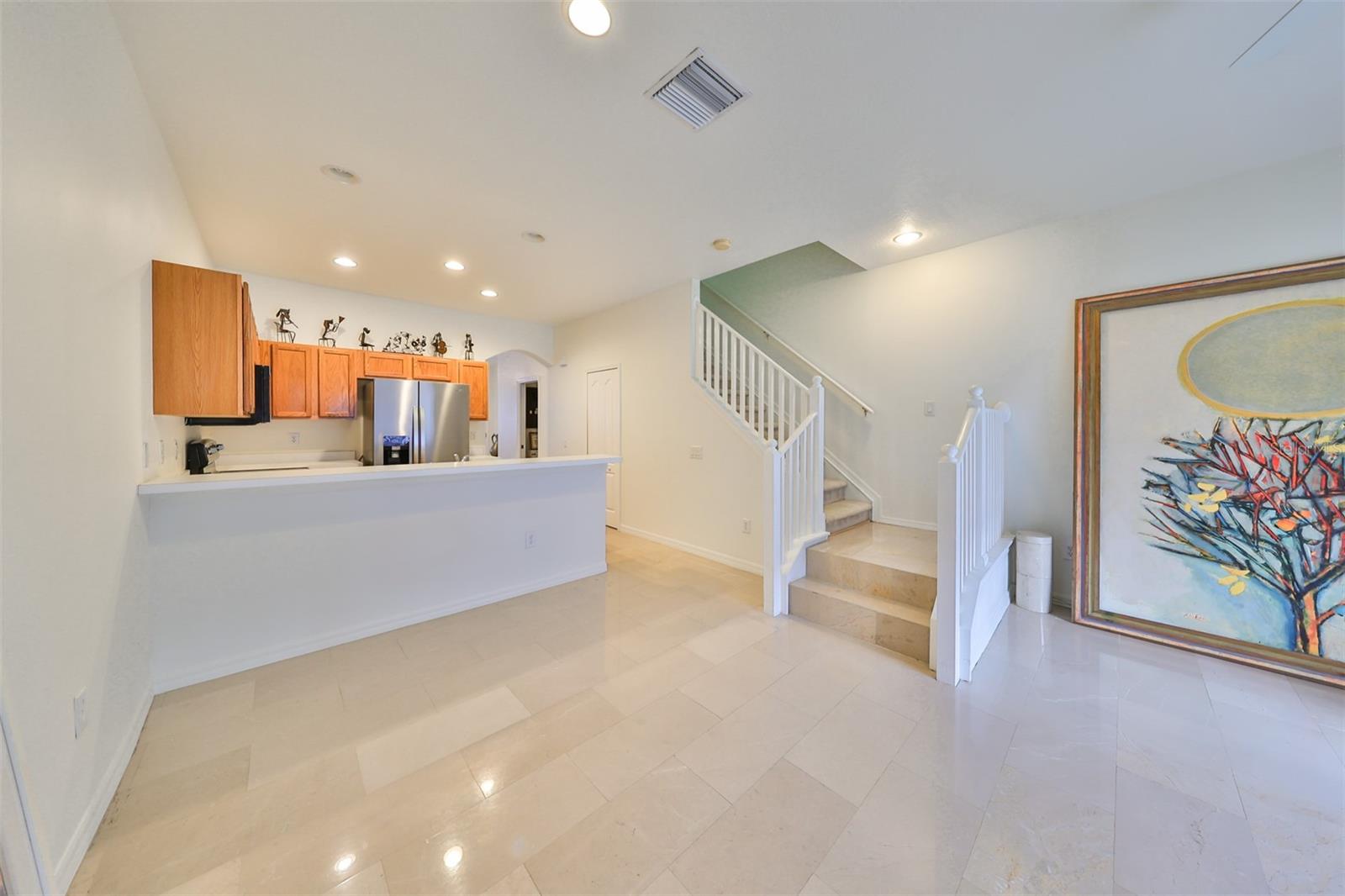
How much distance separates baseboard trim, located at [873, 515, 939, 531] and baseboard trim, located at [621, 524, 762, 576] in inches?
53.0

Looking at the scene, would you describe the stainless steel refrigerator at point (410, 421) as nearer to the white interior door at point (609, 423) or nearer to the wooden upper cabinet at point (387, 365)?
the wooden upper cabinet at point (387, 365)

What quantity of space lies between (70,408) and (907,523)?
4.96 meters

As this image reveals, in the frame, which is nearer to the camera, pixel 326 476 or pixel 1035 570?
pixel 326 476

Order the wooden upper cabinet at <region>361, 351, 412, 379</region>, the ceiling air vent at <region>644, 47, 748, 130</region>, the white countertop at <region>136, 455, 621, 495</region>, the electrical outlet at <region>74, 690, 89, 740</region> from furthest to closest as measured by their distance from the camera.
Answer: the wooden upper cabinet at <region>361, 351, 412, 379</region>, the white countertop at <region>136, 455, 621, 495</region>, the ceiling air vent at <region>644, 47, 748, 130</region>, the electrical outlet at <region>74, 690, 89, 740</region>

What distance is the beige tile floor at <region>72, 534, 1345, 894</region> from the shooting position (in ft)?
4.29

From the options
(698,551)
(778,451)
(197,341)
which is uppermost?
(197,341)

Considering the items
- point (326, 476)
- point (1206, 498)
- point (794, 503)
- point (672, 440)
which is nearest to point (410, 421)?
point (326, 476)

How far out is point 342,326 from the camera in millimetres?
4672

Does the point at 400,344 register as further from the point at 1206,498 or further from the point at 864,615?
the point at 1206,498

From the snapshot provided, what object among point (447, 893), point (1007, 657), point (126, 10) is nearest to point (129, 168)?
point (126, 10)

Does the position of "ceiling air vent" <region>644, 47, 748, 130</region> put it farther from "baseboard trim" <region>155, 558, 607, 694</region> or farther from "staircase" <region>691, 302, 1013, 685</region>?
"baseboard trim" <region>155, 558, 607, 694</region>

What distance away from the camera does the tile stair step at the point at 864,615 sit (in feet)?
8.29

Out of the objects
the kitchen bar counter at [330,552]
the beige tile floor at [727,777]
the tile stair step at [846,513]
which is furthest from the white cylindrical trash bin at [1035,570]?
the kitchen bar counter at [330,552]

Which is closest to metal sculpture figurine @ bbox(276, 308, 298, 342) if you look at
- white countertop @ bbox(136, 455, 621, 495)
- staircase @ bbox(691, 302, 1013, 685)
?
white countertop @ bbox(136, 455, 621, 495)
